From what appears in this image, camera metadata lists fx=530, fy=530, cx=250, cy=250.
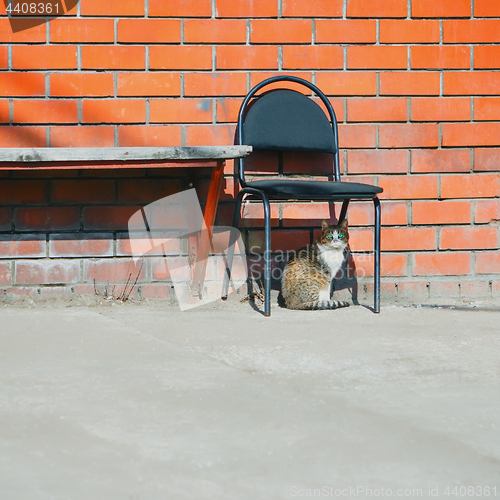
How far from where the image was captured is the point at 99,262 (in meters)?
2.37

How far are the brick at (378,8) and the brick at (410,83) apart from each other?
0.27 m

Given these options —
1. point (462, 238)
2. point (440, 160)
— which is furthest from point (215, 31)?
point (462, 238)

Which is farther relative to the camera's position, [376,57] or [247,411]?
[376,57]

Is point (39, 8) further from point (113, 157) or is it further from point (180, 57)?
point (113, 157)

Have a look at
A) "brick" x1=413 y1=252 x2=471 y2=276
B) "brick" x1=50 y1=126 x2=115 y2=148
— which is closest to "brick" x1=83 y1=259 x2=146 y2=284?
"brick" x1=50 y1=126 x2=115 y2=148

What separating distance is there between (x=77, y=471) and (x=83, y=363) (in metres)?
0.60

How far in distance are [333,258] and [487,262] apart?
30.1 inches

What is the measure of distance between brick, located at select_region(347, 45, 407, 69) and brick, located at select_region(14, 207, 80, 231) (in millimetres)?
1417

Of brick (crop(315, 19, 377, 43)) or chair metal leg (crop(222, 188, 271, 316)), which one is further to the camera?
brick (crop(315, 19, 377, 43))

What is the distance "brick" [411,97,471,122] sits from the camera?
244 cm

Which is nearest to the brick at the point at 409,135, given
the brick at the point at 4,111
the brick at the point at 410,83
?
the brick at the point at 410,83

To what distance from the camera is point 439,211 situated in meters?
2.47

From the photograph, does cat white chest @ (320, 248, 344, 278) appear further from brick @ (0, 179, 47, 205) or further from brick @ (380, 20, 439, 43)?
brick @ (0, 179, 47, 205)

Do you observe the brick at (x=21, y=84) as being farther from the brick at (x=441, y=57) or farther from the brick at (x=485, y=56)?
the brick at (x=485, y=56)
